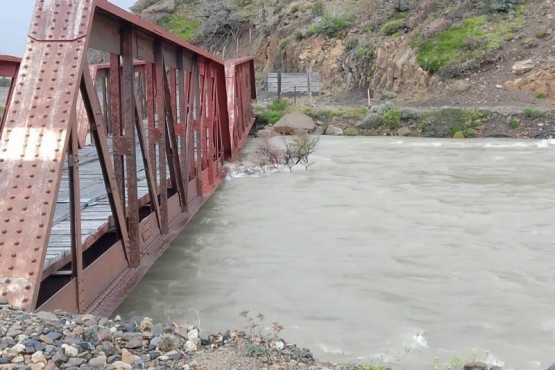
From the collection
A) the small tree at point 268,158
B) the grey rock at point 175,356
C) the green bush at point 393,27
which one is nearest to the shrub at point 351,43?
the green bush at point 393,27

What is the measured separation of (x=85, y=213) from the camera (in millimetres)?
7496

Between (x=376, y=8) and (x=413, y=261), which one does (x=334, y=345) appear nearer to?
(x=413, y=261)

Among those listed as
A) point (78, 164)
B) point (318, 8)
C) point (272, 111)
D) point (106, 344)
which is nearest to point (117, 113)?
point (78, 164)

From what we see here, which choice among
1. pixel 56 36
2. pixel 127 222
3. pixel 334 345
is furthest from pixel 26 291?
pixel 334 345

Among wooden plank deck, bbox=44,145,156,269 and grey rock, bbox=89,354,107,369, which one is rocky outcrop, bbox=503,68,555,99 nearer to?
wooden plank deck, bbox=44,145,156,269

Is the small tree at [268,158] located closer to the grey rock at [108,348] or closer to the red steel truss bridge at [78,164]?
the red steel truss bridge at [78,164]

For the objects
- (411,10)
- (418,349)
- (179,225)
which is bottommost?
(418,349)

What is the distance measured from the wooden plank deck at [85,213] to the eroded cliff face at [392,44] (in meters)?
23.5

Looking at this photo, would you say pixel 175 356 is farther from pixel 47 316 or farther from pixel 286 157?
pixel 286 157

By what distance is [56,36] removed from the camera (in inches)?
203

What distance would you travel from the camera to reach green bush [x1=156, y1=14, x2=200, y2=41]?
58406mm

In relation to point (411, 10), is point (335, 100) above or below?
below

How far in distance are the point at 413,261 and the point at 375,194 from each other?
518cm

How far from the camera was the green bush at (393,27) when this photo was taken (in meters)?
37.7
